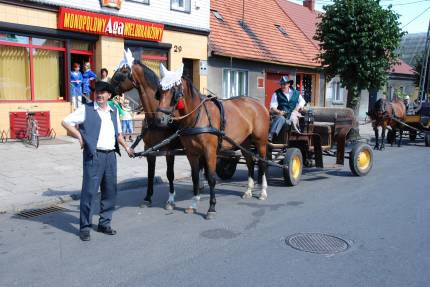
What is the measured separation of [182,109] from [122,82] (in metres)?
0.92

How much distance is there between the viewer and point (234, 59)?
19.9 m

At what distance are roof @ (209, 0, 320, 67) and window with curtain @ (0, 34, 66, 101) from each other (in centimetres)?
667

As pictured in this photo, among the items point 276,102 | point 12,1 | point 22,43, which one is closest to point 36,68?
point 22,43

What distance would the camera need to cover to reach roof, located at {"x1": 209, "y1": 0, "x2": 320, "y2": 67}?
64.8ft

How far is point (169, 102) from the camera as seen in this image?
245 inches

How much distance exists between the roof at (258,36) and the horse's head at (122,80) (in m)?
12.4

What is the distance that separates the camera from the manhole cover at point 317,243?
17.2ft

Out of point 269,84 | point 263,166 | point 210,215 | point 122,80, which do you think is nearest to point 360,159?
point 263,166

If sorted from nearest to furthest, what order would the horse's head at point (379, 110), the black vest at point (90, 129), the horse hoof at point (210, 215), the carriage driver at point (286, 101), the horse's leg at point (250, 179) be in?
the black vest at point (90, 129), the horse hoof at point (210, 215), the horse's leg at point (250, 179), the carriage driver at point (286, 101), the horse's head at point (379, 110)

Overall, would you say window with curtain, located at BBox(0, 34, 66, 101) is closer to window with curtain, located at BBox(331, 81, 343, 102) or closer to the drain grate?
the drain grate

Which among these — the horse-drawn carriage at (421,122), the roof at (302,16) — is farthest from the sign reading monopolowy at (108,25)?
the roof at (302,16)

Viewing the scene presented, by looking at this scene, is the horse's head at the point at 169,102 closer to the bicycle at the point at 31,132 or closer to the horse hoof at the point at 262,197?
the horse hoof at the point at 262,197

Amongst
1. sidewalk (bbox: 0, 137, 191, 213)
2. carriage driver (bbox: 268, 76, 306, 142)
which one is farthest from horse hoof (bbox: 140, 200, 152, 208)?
carriage driver (bbox: 268, 76, 306, 142)

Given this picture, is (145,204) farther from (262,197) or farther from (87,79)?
(87,79)
